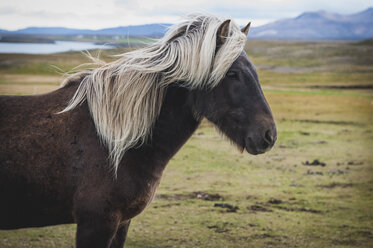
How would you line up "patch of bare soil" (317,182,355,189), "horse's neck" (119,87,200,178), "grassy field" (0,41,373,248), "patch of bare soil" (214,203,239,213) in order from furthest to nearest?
"patch of bare soil" (317,182,355,189), "patch of bare soil" (214,203,239,213), "grassy field" (0,41,373,248), "horse's neck" (119,87,200,178)

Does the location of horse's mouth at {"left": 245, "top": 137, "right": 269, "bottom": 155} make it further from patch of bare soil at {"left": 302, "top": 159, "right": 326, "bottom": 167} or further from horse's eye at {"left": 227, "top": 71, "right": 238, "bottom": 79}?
patch of bare soil at {"left": 302, "top": 159, "right": 326, "bottom": 167}

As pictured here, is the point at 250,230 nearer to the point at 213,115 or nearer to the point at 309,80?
the point at 213,115

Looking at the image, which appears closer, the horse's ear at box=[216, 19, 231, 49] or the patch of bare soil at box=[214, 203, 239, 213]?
the horse's ear at box=[216, 19, 231, 49]

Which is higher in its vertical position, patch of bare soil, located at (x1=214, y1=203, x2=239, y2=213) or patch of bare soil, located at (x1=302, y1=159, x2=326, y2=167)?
patch of bare soil, located at (x1=214, y1=203, x2=239, y2=213)

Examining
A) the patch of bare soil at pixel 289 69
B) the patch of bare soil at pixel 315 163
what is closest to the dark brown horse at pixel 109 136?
the patch of bare soil at pixel 315 163

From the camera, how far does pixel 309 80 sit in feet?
160

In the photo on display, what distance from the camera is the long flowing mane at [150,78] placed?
2621 mm

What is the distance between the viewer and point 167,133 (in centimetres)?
284

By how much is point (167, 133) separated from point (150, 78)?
1.53 feet

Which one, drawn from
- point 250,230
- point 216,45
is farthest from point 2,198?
point 250,230

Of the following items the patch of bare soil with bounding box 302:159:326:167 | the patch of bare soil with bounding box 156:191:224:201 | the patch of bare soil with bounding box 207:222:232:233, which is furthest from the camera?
the patch of bare soil with bounding box 302:159:326:167

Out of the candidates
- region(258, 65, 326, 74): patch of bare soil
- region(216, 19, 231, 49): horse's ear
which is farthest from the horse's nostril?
region(258, 65, 326, 74): patch of bare soil

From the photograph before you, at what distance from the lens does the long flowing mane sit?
2.62 m

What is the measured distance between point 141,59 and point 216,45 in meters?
0.61
